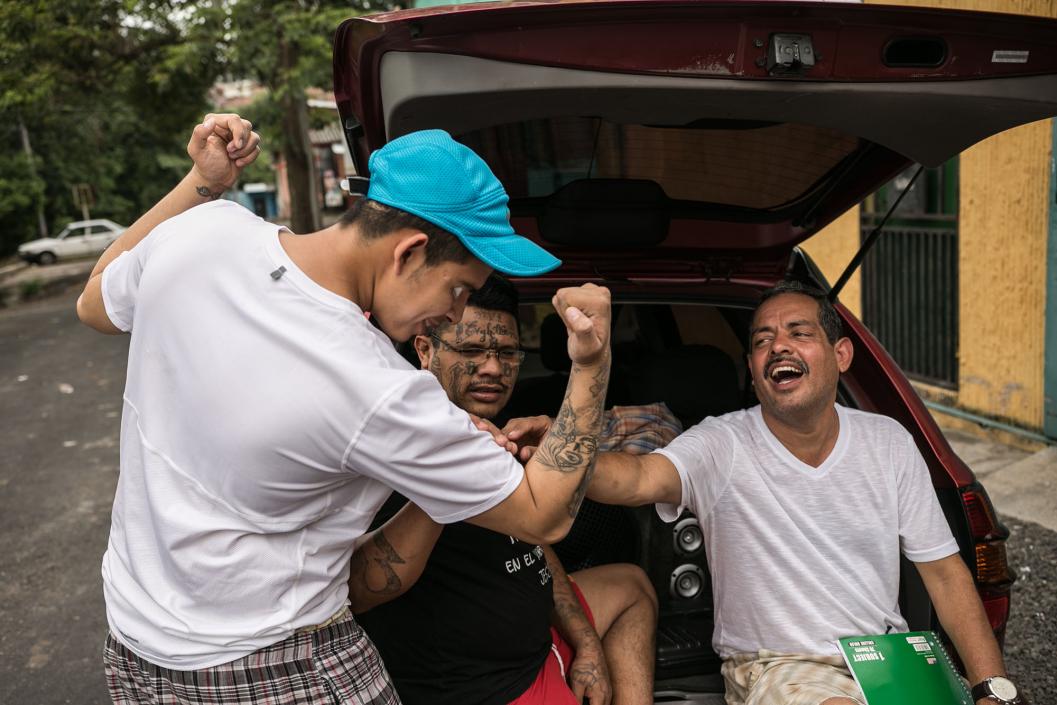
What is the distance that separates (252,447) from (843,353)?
1.73 m

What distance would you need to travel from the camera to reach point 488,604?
6.89 ft

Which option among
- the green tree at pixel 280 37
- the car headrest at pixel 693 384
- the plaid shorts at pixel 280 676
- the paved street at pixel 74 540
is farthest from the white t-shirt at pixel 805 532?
the green tree at pixel 280 37

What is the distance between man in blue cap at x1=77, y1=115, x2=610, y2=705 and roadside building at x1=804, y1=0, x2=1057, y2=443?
4159 millimetres

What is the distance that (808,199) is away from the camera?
286cm

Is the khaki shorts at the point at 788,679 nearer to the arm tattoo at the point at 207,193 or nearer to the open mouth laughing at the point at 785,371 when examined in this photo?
the open mouth laughing at the point at 785,371

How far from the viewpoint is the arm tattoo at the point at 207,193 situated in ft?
6.25

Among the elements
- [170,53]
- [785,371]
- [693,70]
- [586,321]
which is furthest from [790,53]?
[170,53]

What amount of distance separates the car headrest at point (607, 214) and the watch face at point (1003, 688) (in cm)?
154

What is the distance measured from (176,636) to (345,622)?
0.98 feet

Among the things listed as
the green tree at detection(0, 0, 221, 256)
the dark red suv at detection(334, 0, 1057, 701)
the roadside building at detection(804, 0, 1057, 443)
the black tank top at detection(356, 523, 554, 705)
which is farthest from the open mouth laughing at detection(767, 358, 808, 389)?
the green tree at detection(0, 0, 221, 256)

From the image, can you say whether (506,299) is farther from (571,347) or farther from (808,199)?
(808,199)

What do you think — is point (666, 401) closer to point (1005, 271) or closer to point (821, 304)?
point (821, 304)

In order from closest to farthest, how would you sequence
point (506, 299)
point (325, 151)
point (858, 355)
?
point (506, 299), point (858, 355), point (325, 151)

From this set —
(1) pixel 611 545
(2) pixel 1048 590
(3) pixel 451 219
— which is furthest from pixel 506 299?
(2) pixel 1048 590
